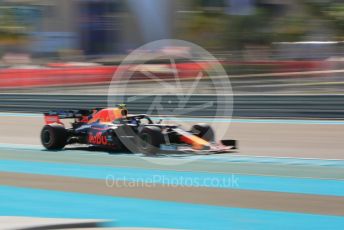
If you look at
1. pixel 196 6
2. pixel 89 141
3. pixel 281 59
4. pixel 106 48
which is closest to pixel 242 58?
pixel 281 59

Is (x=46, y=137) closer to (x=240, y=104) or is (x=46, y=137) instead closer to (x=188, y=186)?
(x=188, y=186)

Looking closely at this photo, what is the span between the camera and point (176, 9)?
1346 inches

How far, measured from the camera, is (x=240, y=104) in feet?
51.0

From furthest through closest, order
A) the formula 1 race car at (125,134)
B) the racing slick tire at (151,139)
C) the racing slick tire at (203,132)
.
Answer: the racing slick tire at (203,132)
the formula 1 race car at (125,134)
the racing slick tire at (151,139)

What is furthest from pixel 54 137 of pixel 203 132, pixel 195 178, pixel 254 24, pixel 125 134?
pixel 254 24

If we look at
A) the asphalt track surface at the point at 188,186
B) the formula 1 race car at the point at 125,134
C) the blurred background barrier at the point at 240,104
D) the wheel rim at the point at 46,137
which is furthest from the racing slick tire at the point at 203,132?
the blurred background barrier at the point at 240,104

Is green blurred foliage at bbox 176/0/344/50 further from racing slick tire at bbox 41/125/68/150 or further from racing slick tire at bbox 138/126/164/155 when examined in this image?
racing slick tire at bbox 138/126/164/155

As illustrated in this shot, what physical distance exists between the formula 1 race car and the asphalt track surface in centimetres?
16

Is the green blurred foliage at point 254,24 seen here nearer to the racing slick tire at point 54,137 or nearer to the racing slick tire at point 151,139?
the racing slick tire at point 54,137

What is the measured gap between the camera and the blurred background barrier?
14.4 meters

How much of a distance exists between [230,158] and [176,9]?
84.1 feet

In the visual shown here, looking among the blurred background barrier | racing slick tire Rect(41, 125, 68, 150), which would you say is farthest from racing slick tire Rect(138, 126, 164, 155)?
the blurred background barrier

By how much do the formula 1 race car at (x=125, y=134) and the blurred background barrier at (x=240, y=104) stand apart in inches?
113

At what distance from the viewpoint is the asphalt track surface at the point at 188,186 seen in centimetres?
583
